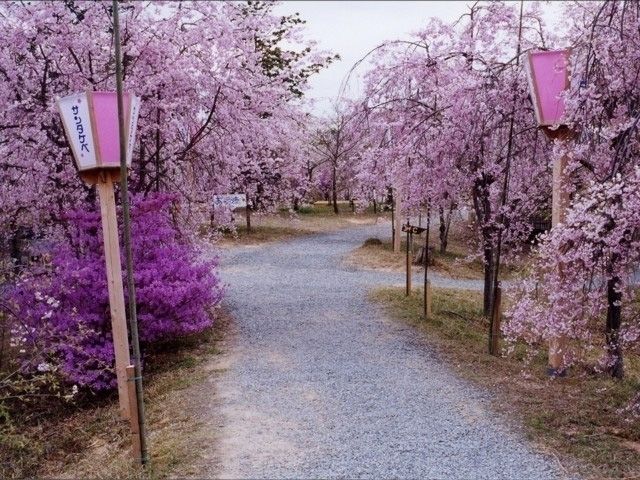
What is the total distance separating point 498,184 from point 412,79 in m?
2.06

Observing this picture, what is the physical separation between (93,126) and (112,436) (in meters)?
2.88

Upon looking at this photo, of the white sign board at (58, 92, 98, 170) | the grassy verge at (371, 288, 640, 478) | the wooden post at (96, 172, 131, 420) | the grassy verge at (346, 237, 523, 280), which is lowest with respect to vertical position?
the grassy verge at (346, 237, 523, 280)

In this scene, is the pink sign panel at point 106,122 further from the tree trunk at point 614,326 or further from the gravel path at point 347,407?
the tree trunk at point 614,326

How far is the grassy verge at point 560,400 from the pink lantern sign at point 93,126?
4381mm

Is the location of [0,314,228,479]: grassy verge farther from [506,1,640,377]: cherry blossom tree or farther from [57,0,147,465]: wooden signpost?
[506,1,640,377]: cherry blossom tree

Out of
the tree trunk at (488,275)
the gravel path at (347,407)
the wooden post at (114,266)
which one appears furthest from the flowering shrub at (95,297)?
the tree trunk at (488,275)

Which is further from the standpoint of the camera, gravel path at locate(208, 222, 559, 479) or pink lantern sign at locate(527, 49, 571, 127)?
pink lantern sign at locate(527, 49, 571, 127)

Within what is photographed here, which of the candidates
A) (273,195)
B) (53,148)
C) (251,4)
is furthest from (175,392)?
(273,195)

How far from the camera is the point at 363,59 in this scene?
25.0 ft

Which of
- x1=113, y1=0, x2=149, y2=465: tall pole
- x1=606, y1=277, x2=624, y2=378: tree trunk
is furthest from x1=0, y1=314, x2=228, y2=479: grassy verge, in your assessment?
x1=606, y1=277, x2=624, y2=378: tree trunk

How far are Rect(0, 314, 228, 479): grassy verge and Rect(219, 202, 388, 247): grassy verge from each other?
32.5 feet

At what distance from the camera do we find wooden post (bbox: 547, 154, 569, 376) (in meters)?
6.25

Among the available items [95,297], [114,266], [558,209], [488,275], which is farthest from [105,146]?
[488,275]

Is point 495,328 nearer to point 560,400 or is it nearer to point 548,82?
point 560,400
